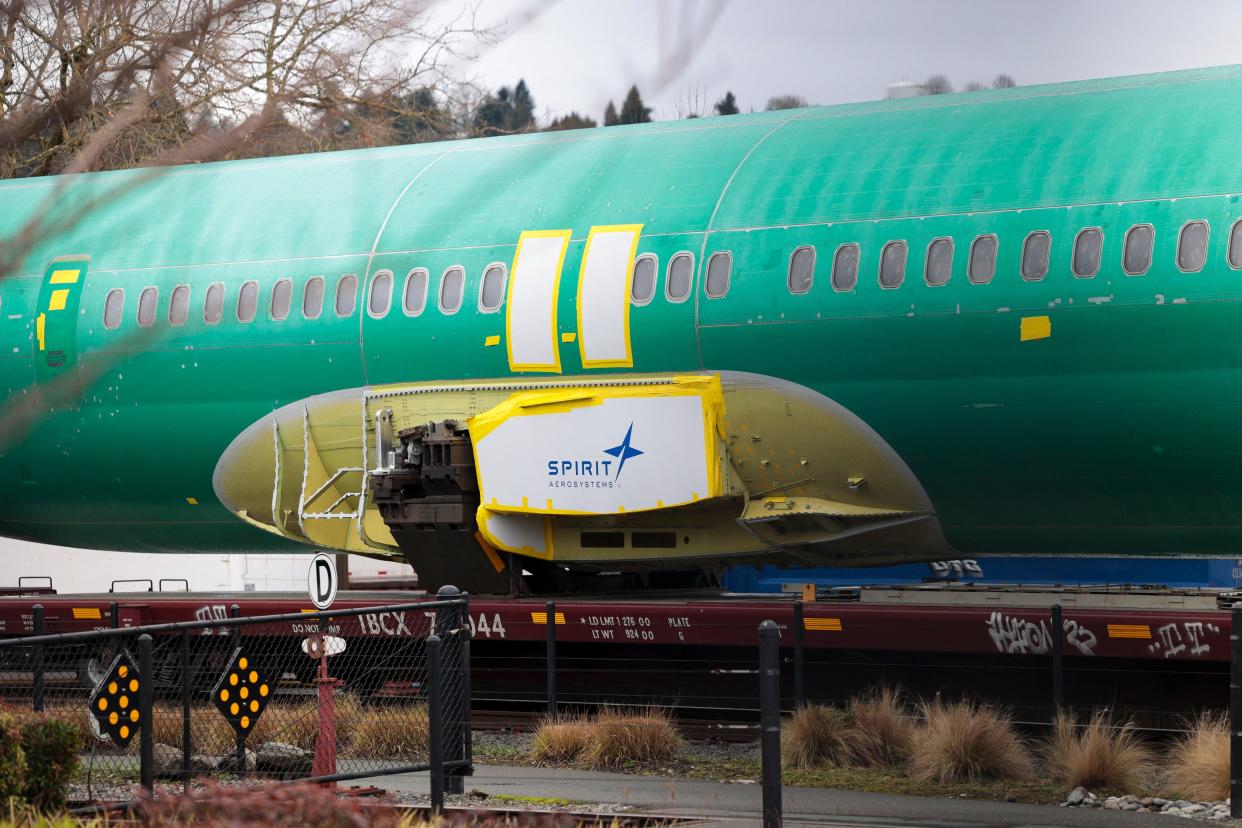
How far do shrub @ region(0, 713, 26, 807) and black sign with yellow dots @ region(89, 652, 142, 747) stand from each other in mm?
1782

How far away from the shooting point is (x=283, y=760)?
14469 mm

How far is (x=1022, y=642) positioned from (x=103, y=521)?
1117cm

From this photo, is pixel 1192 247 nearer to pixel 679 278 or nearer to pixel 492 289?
pixel 679 278

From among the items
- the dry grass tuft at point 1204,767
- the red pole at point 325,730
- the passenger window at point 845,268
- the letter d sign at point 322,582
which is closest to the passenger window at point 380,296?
the letter d sign at point 322,582

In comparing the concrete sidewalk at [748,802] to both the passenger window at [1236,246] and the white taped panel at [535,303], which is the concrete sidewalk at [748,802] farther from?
the passenger window at [1236,246]

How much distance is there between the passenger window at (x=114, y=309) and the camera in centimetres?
1988

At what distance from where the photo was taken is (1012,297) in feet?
49.7

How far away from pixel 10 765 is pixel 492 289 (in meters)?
9.12

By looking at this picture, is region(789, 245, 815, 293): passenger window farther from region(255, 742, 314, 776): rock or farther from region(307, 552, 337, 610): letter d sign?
region(255, 742, 314, 776): rock

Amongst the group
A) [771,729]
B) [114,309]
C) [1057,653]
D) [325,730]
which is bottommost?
[325,730]

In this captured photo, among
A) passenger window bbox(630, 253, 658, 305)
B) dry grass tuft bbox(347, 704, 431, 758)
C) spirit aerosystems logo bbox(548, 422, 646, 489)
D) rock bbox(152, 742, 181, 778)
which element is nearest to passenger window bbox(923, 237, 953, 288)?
passenger window bbox(630, 253, 658, 305)

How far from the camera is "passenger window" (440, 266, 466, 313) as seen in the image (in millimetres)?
17736

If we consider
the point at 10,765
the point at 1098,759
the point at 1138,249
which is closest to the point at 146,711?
the point at 10,765

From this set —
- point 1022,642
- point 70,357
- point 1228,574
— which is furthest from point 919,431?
point 70,357
